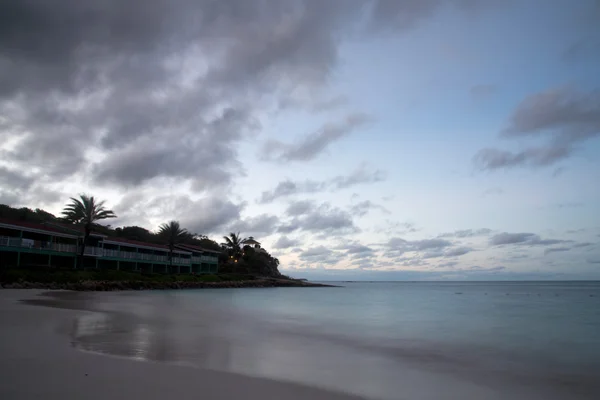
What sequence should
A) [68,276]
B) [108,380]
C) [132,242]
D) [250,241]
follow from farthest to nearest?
1. [250,241]
2. [132,242]
3. [68,276]
4. [108,380]

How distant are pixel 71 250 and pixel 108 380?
44957 millimetres

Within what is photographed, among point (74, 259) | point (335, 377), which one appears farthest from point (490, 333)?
point (74, 259)

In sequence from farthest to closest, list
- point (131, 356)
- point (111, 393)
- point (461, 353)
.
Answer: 1. point (461, 353)
2. point (131, 356)
3. point (111, 393)

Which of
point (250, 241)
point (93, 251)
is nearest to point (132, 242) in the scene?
point (93, 251)

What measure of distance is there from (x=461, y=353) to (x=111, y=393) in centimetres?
1138

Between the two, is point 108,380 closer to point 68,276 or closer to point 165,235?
point 68,276

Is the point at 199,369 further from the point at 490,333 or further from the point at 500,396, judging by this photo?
the point at 490,333

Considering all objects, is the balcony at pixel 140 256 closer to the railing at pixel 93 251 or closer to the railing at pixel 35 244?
the railing at pixel 93 251

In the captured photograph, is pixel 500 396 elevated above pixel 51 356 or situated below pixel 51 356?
below

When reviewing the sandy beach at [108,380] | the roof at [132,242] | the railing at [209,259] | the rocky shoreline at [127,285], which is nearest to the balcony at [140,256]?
the roof at [132,242]

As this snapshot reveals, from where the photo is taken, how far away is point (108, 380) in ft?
22.9

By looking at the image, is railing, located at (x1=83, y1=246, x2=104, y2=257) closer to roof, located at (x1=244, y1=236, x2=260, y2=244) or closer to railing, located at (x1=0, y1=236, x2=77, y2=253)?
railing, located at (x1=0, y1=236, x2=77, y2=253)

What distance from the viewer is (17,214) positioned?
72.6 m

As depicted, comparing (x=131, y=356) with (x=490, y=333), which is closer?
(x=131, y=356)
